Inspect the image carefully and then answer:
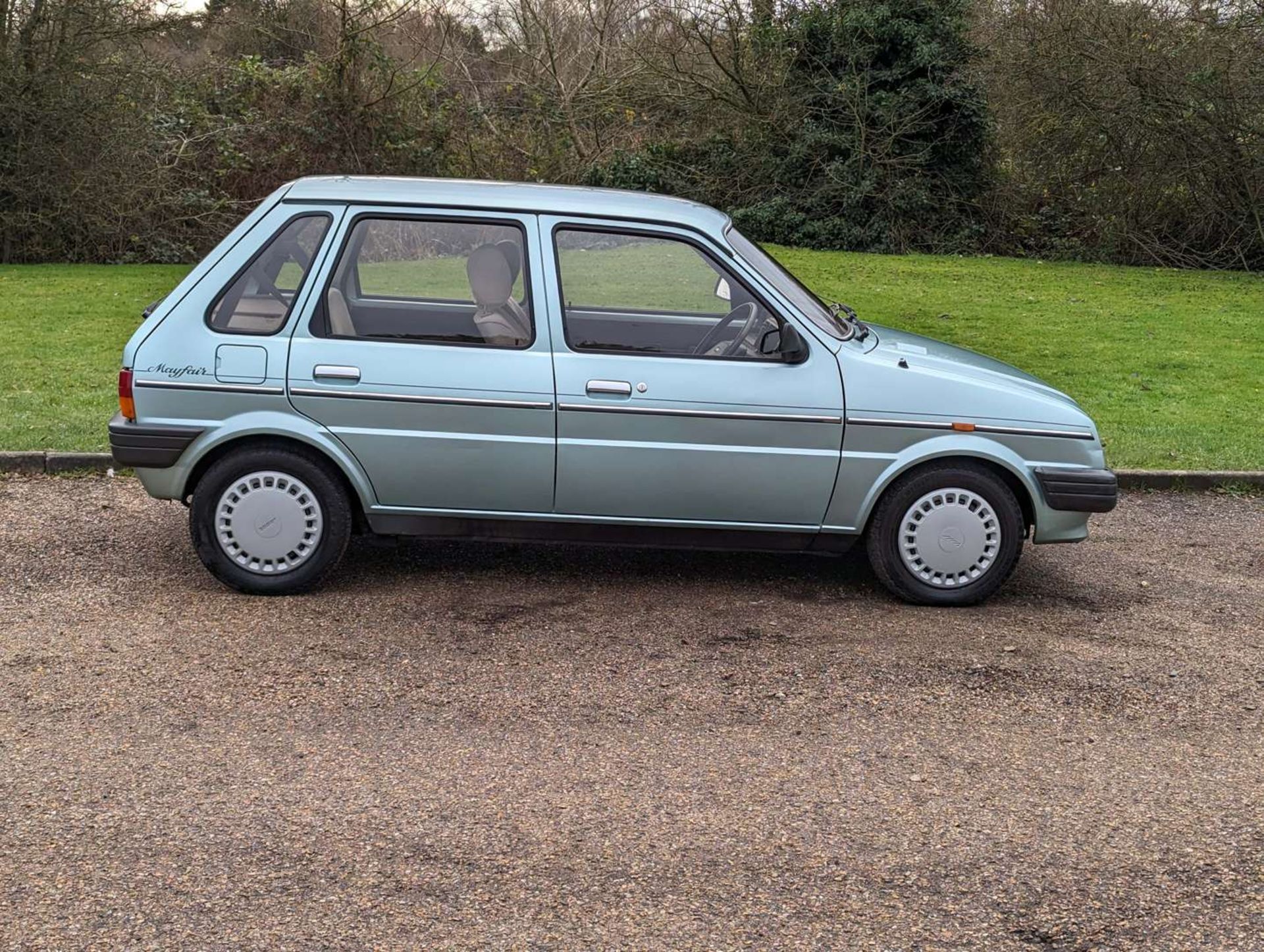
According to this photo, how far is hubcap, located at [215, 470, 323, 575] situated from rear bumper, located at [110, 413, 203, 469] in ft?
0.94

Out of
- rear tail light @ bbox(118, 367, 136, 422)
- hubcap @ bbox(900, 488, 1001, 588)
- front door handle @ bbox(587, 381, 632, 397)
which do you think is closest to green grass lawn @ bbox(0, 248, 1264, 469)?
rear tail light @ bbox(118, 367, 136, 422)

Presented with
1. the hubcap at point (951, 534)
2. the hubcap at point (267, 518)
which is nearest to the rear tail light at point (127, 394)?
the hubcap at point (267, 518)

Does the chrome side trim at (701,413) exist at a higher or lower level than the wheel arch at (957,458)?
higher

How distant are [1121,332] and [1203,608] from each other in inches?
366

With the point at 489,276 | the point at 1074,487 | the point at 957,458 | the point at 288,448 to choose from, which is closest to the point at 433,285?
the point at 489,276

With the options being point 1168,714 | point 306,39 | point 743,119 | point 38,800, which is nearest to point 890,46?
point 743,119

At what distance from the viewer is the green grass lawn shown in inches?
381

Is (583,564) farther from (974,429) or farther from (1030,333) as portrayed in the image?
(1030,333)

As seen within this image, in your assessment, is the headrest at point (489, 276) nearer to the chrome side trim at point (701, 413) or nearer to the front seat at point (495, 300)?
the front seat at point (495, 300)

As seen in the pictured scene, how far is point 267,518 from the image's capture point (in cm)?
602

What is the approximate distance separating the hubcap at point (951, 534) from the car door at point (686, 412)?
456 millimetres

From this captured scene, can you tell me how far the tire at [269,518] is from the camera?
599cm

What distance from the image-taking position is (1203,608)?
6406mm

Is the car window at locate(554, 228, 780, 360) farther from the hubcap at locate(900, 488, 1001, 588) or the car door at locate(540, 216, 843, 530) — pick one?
the hubcap at locate(900, 488, 1001, 588)
